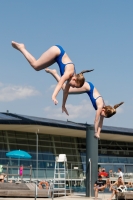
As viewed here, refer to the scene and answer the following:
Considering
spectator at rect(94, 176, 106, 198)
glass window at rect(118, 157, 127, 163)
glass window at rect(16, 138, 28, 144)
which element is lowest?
spectator at rect(94, 176, 106, 198)

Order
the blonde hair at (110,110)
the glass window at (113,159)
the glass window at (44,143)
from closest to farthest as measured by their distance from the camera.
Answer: the blonde hair at (110,110)
the glass window at (44,143)
the glass window at (113,159)

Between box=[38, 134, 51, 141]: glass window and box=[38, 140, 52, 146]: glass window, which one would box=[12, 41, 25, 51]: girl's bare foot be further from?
box=[38, 134, 51, 141]: glass window

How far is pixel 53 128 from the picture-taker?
38.4 m

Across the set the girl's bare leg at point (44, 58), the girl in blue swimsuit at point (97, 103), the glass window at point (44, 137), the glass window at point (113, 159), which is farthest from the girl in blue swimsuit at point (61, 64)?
the glass window at point (113, 159)

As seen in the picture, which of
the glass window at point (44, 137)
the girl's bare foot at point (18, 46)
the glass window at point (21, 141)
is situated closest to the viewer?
the girl's bare foot at point (18, 46)

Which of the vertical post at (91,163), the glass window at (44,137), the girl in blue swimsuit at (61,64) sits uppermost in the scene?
the glass window at (44,137)

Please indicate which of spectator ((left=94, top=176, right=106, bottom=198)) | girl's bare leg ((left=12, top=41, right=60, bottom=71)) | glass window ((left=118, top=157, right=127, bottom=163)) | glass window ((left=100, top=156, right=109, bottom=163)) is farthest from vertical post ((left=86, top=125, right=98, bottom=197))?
glass window ((left=118, top=157, right=127, bottom=163))

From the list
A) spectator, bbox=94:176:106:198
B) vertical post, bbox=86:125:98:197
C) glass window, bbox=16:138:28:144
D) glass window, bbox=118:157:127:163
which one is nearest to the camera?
spectator, bbox=94:176:106:198

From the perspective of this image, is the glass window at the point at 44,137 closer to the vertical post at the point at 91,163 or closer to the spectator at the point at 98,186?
the vertical post at the point at 91,163

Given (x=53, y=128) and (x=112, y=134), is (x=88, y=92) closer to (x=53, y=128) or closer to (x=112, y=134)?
(x=53, y=128)

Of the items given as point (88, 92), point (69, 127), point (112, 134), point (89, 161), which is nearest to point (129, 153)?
point (112, 134)

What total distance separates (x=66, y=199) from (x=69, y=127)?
19.6 m

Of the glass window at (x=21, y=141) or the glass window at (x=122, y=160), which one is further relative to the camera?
the glass window at (x=122, y=160)

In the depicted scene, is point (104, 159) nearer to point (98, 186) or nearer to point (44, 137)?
point (44, 137)
